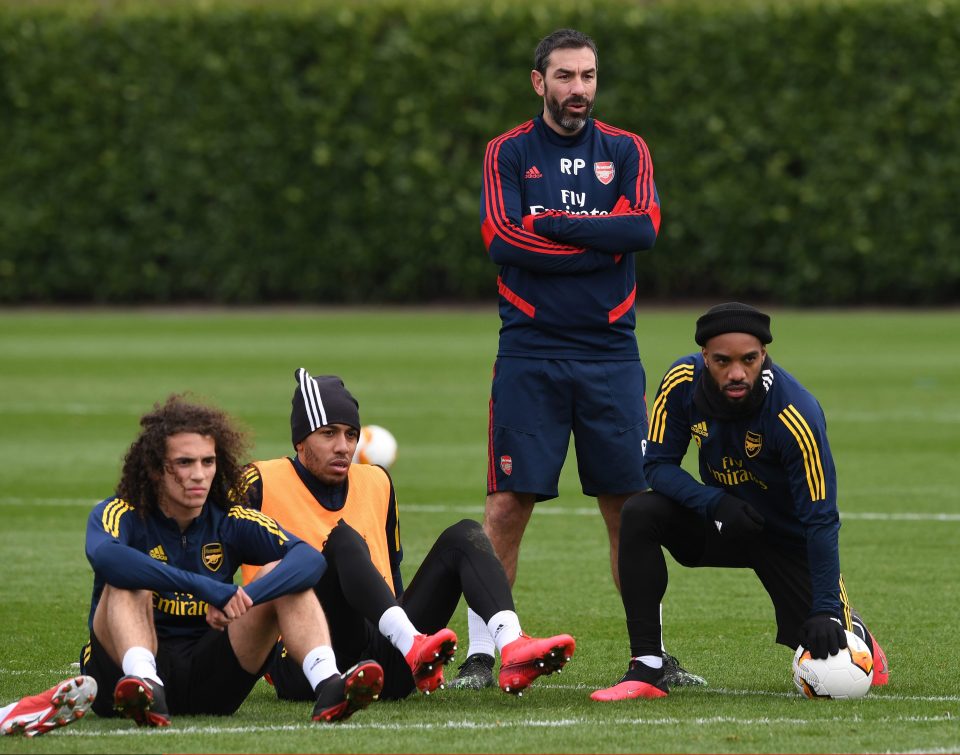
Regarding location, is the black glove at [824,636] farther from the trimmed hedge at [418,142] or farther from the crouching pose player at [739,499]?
the trimmed hedge at [418,142]

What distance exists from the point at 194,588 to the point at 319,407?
1015 mm

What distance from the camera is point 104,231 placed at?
30328 millimetres

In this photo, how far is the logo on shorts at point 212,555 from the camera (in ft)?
20.6

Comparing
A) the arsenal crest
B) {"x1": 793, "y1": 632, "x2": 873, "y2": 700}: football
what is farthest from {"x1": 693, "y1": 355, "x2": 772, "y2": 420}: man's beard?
the arsenal crest

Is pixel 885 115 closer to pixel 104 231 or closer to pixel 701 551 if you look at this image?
pixel 104 231

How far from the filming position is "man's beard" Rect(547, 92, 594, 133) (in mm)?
7660

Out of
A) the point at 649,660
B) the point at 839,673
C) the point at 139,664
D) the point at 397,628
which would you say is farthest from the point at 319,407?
the point at 839,673

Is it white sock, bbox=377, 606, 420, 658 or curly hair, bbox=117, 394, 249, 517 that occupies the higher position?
curly hair, bbox=117, 394, 249, 517

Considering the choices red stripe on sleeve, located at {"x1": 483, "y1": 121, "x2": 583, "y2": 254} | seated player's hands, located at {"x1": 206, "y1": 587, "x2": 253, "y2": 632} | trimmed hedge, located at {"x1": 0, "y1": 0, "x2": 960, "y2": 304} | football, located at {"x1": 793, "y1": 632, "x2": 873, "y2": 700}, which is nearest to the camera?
seated player's hands, located at {"x1": 206, "y1": 587, "x2": 253, "y2": 632}

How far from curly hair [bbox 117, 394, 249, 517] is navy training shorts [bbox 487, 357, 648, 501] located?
1568 mm

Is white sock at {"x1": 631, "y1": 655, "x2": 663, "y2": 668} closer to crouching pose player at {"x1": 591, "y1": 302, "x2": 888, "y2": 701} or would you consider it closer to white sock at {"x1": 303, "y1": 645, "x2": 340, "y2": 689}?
crouching pose player at {"x1": 591, "y1": 302, "x2": 888, "y2": 701}

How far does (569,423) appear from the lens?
7.74 metres

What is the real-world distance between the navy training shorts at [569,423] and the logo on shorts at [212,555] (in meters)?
1.66

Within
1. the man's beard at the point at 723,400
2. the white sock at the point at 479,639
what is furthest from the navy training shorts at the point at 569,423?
A: the man's beard at the point at 723,400
